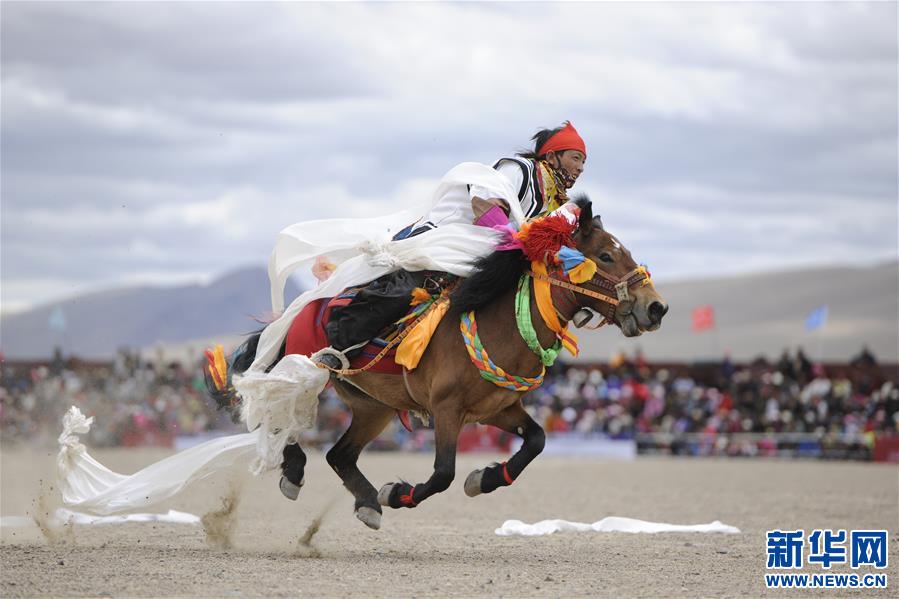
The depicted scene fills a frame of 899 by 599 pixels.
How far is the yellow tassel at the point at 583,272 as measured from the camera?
8.29 metres

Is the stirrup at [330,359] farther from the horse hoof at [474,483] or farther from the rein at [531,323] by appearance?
the horse hoof at [474,483]

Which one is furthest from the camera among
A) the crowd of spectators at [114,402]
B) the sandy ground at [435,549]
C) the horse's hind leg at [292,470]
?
the crowd of spectators at [114,402]

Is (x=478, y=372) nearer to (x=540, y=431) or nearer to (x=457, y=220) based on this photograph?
(x=540, y=431)

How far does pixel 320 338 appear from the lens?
9312mm

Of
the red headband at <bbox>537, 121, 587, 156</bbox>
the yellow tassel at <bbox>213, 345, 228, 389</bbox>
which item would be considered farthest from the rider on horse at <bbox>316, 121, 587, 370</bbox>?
the yellow tassel at <bbox>213, 345, 228, 389</bbox>

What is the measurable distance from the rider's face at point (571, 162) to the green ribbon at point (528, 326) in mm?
1146

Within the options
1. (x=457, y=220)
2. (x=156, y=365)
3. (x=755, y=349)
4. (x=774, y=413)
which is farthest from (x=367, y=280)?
(x=755, y=349)

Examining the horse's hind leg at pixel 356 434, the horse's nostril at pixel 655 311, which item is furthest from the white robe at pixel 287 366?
the horse's nostril at pixel 655 311

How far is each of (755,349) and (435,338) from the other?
6541 cm

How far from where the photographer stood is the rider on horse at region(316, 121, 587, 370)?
352 inches

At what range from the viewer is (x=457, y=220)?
30.4 ft

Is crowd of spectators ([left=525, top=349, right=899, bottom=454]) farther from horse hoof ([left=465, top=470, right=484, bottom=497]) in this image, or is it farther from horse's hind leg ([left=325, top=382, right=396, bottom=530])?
horse hoof ([left=465, top=470, right=484, bottom=497])

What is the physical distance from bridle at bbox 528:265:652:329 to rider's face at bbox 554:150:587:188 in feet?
3.85

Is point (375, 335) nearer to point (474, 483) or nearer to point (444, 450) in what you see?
point (444, 450)
